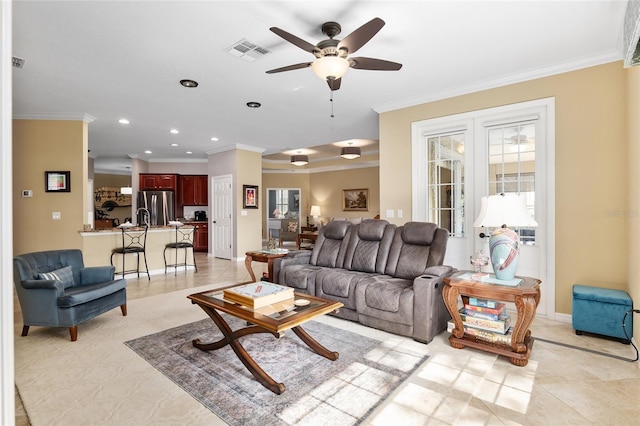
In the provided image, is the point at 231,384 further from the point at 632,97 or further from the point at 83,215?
the point at 83,215

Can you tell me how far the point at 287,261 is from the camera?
4.16 m

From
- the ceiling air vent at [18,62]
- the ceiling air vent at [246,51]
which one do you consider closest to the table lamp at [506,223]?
the ceiling air vent at [246,51]

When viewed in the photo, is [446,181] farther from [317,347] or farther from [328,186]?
[328,186]

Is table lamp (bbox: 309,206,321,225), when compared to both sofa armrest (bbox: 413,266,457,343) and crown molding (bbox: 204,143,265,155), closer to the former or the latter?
crown molding (bbox: 204,143,265,155)

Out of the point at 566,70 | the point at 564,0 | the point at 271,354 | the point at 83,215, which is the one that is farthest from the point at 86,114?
the point at 566,70

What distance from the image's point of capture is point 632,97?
297 centimetres

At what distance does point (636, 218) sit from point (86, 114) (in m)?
7.04

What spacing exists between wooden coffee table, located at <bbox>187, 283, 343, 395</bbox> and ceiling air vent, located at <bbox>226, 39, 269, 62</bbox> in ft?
7.45

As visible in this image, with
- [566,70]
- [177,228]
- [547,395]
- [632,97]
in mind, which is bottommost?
[547,395]

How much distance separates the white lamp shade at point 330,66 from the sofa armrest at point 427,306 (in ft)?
6.22

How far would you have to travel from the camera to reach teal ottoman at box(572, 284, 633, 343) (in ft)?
9.60

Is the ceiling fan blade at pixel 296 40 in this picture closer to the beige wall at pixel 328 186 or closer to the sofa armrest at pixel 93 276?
the sofa armrest at pixel 93 276

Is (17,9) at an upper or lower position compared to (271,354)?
upper

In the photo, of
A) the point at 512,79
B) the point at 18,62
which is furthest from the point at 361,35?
the point at 18,62
